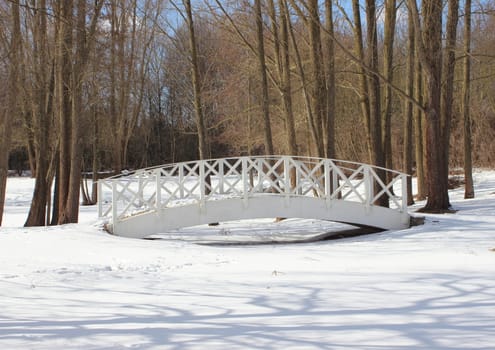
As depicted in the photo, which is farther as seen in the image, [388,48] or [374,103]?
[388,48]

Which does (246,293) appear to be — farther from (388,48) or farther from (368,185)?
(388,48)

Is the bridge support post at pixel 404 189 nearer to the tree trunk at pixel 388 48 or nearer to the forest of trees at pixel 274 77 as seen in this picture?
the forest of trees at pixel 274 77

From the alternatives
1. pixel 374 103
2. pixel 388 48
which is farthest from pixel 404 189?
pixel 388 48

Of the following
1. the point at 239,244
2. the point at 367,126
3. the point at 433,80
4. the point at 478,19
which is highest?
the point at 478,19

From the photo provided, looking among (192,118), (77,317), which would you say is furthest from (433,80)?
(192,118)

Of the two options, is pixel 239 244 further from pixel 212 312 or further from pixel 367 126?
pixel 212 312

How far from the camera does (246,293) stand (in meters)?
5.23

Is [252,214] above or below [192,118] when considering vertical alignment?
below

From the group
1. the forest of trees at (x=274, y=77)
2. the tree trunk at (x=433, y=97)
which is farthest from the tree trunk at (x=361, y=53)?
the tree trunk at (x=433, y=97)

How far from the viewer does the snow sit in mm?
3659

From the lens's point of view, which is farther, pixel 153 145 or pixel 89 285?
pixel 153 145

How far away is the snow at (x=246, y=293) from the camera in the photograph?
3.66 metres

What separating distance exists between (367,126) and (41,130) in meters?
9.01

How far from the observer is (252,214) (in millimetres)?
10414
